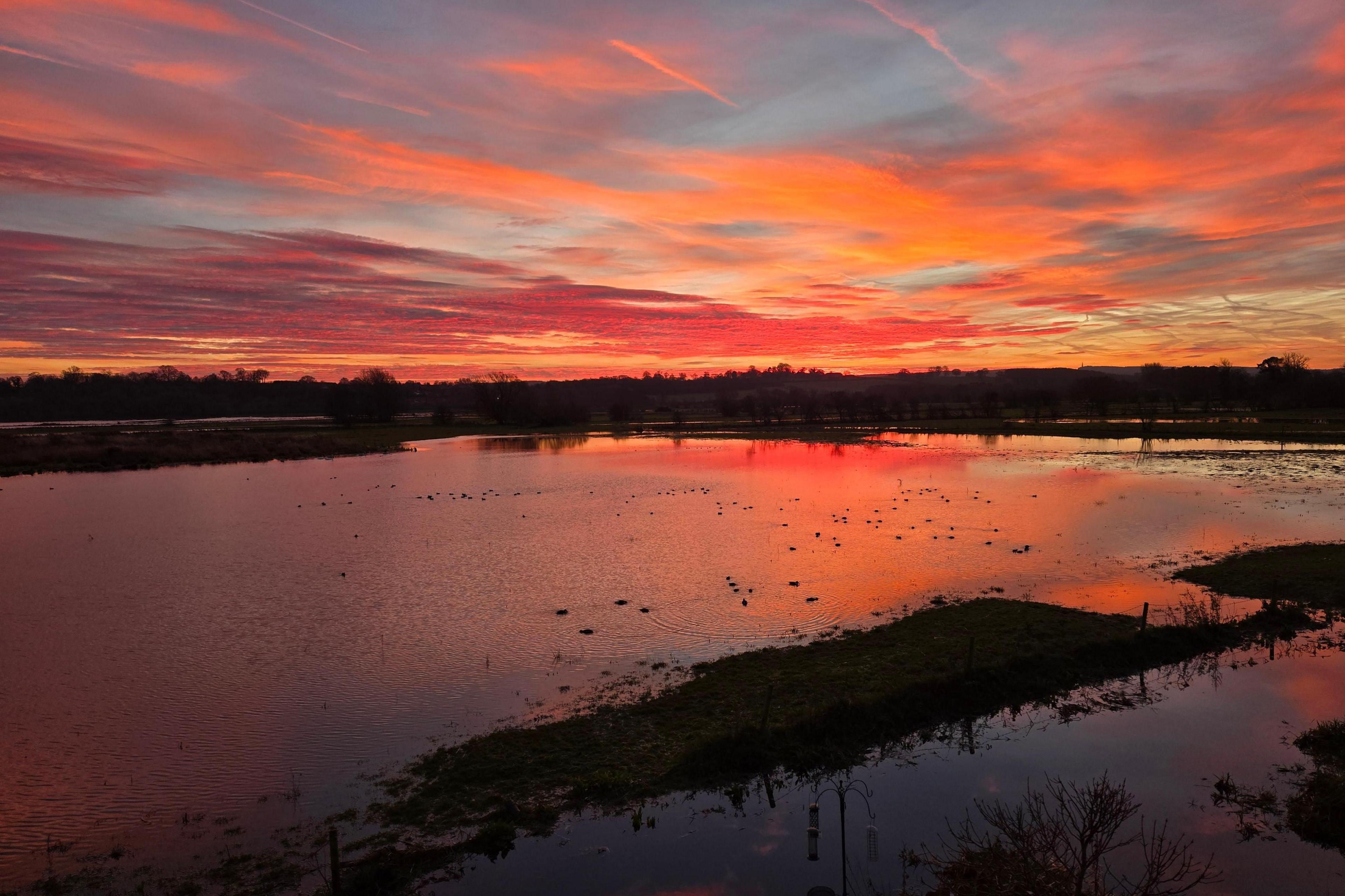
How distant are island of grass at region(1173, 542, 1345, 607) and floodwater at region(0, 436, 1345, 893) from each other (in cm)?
111

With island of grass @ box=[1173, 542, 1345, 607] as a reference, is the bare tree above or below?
below

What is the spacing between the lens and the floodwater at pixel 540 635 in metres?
9.66

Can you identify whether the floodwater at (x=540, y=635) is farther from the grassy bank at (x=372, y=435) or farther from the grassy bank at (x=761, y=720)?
the grassy bank at (x=372, y=435)

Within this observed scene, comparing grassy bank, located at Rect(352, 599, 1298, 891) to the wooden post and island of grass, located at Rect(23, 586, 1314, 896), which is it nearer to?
island of grass, located at Rect(23, 586, 1314, 896)

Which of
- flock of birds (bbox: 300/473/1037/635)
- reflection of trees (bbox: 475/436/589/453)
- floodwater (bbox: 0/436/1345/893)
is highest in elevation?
reflection of trees (bbox: 475/436/589/453)

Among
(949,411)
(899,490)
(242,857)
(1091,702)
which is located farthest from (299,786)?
(949,411)

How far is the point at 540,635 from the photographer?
17188 millimetres

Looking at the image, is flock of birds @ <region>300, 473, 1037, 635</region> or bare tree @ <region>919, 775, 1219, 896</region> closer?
bare tree @ <region>919, 775, 1219, 896</region>

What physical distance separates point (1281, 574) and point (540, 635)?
21286 mm

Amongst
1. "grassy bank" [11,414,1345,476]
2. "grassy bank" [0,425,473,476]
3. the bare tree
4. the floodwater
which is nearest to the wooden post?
the floodwater

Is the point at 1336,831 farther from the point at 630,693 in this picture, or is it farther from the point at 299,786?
the point at 299,786

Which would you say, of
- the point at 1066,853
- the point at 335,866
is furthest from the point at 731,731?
the point at 335,866

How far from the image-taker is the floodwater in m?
9.66

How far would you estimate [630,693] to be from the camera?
532 inches
